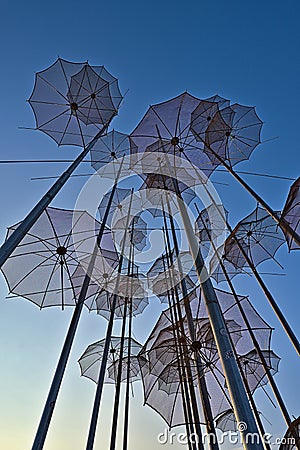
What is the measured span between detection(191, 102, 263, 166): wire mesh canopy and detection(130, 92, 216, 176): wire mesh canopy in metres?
0.59

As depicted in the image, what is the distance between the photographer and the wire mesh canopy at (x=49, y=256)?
818 cm

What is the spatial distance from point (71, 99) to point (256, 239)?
6.97 meters

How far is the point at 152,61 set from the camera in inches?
338

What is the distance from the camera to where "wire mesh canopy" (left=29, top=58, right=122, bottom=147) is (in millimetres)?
8250

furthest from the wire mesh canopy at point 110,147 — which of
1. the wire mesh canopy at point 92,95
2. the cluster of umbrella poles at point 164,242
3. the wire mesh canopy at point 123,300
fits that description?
the wire mesh canopy at point 123,300

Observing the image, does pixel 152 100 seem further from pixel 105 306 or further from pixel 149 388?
pixel 149 388

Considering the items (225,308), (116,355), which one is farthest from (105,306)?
(225,308)

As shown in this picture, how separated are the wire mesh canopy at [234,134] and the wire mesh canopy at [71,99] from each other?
2.57 meters

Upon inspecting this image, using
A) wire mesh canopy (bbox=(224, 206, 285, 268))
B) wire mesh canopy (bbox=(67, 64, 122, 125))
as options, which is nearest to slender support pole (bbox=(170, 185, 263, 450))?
wire mesh canopy (bbox=(67, 64, 122, 125))

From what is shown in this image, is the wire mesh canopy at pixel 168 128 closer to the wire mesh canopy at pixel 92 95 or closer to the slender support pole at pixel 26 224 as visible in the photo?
the wire mesh canopy at pixel 92 95

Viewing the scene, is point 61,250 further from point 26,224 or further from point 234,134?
point 234,134

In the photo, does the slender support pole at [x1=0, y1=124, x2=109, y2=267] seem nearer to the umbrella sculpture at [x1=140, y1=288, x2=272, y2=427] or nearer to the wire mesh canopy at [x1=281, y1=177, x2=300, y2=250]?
the wire mesh canopy at [x1=281, y1=177, x2=300, y2=250]

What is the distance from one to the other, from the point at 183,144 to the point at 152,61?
99.6 inches

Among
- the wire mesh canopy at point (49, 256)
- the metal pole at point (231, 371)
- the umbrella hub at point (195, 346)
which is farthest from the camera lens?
the wire mesh canopy at point (49, 256)
